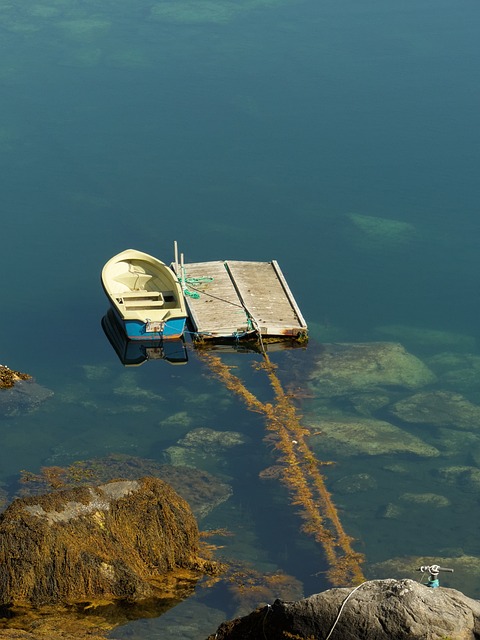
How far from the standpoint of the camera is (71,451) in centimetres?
3097

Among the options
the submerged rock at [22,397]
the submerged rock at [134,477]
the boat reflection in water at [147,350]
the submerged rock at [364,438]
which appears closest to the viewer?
the submerged rock at [134,477]

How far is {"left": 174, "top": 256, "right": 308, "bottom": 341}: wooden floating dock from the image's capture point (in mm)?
37312

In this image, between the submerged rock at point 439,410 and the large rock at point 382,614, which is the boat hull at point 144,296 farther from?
the large rock at point 382,614

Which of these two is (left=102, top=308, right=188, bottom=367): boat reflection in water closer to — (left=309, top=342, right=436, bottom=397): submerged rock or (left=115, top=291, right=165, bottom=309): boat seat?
(left=115, top=291, right=165, bottom=309): boat seat

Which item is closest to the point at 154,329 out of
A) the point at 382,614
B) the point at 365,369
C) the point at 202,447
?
the point at 202,447

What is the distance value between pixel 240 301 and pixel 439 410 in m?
8.19

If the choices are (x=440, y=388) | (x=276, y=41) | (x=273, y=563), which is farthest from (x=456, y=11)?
(x=273, y=563)

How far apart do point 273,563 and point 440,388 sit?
480 inches

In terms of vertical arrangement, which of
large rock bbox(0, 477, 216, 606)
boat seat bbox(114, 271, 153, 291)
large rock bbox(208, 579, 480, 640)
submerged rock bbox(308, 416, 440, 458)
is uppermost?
large rock bbox(208, 579, 480, 640)

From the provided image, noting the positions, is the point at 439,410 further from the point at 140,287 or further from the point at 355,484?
the point at 140,287

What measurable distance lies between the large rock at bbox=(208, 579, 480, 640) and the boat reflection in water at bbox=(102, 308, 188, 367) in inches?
764

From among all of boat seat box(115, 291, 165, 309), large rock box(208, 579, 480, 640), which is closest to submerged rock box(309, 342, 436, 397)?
boat seat box(115, 291, 165, 309)

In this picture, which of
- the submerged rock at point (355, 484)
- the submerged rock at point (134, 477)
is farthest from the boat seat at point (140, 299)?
the submerged rock at point (355, 484)

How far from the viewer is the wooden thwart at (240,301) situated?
123 feet
